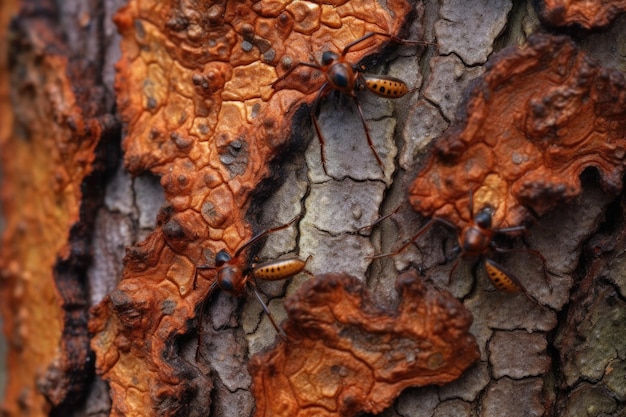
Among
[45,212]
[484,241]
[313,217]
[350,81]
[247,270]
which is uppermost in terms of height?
[350,81]

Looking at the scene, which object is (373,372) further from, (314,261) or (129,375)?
(129,375)

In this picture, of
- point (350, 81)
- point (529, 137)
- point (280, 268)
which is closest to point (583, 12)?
point (529, 137)

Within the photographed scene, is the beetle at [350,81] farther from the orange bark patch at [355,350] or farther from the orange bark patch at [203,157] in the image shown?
the orange bark patch at [355,350]

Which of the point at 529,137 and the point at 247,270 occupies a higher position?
the point at 529,137

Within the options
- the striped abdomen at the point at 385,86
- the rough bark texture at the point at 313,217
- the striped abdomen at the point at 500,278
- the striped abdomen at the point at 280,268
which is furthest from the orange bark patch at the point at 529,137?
the striped abdomen at the point at 280,268

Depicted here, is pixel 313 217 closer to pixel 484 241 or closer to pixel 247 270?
pixel 247 270
